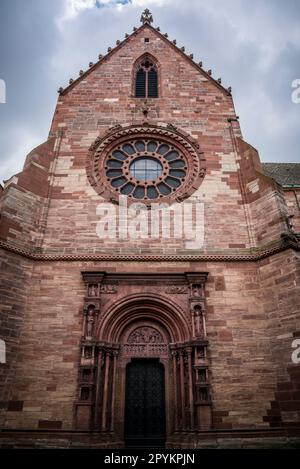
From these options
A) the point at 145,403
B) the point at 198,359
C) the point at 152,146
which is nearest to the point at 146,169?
the point at 152,146

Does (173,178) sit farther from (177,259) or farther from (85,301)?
(85,301)

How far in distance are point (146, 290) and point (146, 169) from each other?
4.91 m

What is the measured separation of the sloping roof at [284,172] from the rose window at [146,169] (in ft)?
20.6

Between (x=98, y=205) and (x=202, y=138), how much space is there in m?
4.80

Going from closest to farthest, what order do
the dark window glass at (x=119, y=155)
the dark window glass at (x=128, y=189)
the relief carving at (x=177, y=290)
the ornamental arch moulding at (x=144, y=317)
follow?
1. the ornamental arch moulding at (x=144, y=317)
2. the relief carving at (x=177, y=290)
3. the dark window glass at (x=128, y=189)
4. the dark window glass at (x=119, y=155)

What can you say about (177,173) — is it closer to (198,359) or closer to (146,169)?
(146,169)

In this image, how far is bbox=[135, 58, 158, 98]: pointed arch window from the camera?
14869mm

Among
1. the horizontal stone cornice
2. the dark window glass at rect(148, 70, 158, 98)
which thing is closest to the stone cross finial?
the dark window glass at rect(148, 70, 158, 98)

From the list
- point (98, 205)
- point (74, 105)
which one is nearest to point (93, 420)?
point (98, 205)

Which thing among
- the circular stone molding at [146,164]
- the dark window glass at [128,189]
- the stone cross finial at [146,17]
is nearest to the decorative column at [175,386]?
the circular stone molding at [146,164]

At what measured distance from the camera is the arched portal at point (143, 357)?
8797mm

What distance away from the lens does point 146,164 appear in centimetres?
1315

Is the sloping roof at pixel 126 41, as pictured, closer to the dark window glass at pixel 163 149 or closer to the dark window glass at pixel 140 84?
the dark window glass at pixel 140 84

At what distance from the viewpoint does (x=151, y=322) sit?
1023cm
